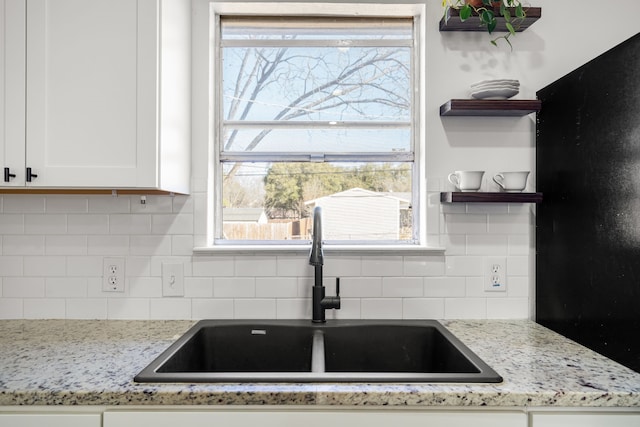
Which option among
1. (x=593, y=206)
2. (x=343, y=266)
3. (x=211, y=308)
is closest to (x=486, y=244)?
(x=593, y=206)

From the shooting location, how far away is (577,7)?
175cm

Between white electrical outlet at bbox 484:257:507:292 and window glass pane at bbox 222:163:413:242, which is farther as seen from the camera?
window glass pane at bbox 222:163:413:242

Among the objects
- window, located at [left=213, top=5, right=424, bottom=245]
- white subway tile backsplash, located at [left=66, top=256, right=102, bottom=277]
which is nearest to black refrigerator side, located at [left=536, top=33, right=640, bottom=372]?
window, located at [left=213, top=5, right=424, bottom=245]

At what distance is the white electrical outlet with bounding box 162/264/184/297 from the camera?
1.73m

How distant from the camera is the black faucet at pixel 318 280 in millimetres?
1565

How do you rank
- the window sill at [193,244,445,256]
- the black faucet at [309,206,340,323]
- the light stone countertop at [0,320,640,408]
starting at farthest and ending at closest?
the window sill at [193,244,445,256] < the black faucet at [309,206,340,323] < the light stone countertop at [0,320,640,408]

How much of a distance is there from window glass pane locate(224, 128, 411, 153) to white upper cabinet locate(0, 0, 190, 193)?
531 millimetres

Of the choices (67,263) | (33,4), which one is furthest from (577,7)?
(67,263)

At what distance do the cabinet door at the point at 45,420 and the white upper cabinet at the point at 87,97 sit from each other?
67 cm

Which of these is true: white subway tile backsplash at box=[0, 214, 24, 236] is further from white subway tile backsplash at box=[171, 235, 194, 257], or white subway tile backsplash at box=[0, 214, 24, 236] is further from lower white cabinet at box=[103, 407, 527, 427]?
lower white cabinet at box=[103, 407, 527, 427]

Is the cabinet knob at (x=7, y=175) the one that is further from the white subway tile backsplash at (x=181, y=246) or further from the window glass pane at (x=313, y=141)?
the window glass pane at (x=313, y=141)

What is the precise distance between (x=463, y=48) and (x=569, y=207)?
0.77 metres

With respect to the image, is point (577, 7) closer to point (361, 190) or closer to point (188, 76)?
point (361, 190)

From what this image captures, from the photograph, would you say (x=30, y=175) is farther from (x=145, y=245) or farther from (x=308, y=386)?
(x=308, y=386)
